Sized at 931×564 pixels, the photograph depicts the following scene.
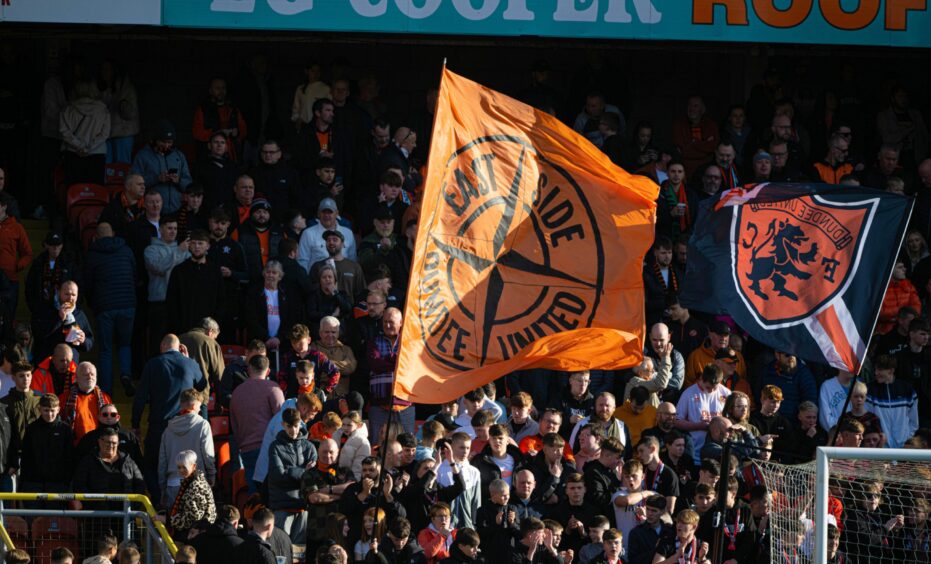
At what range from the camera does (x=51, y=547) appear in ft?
44.1

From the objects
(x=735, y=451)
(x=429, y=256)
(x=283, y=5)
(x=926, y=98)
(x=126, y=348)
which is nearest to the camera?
(x=429, y=256)

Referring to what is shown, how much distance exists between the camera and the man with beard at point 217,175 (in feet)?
57.4

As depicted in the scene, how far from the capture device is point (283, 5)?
18.0 metres

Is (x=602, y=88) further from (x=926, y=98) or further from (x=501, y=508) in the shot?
(x=501, y=508)

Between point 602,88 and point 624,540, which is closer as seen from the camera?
point 624,540

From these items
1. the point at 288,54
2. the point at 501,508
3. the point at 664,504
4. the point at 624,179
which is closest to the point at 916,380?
the point at 664,504

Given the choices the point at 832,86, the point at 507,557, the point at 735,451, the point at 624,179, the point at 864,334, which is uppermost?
the point at 832,86

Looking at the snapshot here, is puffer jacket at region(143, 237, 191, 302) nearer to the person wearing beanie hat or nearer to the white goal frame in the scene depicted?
the person wearing beanie hat

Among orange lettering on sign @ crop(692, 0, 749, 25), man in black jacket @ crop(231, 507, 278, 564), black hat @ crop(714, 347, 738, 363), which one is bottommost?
man in black jacket @ crop(231, 507, 278, 564)

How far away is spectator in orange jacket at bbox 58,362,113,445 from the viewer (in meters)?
14.4

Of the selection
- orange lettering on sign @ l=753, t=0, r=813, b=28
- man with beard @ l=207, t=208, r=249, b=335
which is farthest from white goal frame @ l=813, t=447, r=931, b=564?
orange lettering on sign @ l=753, t=0, r=813, b=28

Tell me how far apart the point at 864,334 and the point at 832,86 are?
11.5 m

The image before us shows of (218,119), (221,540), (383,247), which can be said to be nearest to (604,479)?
(221,540)

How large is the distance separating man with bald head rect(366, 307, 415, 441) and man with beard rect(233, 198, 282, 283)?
6.04ft
